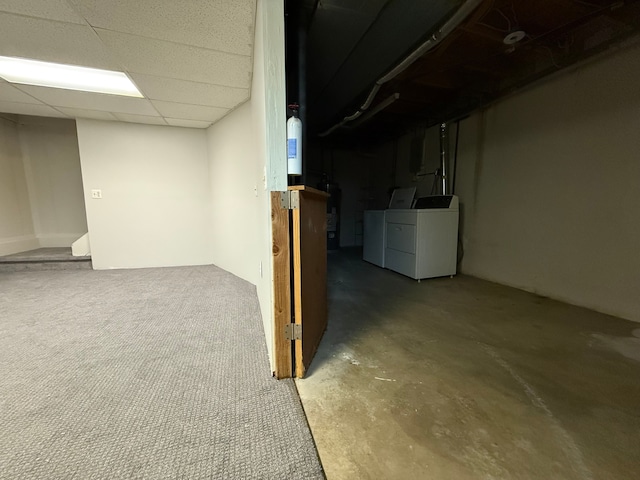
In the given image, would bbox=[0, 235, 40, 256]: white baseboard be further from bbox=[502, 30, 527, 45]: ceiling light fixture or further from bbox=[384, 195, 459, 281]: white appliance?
bbox=[502, 30, 527, 45]: ceiling light fixture

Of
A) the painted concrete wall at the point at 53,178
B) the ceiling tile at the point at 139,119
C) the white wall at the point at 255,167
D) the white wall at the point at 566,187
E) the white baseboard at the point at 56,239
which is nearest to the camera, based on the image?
the white wall at the point at 255,167

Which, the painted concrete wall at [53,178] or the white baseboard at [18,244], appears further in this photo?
the painted concrete wall at [53,178]

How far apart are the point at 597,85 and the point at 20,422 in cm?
417

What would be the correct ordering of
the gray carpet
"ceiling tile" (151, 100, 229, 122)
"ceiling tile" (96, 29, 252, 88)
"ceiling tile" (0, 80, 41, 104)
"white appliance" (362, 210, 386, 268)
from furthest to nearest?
"white appliance" (362, 210, 386, 268) < "ceiling tile" (151, 100, 229, 122) < "ceiling tile" (0, 80, 41, 104) < "ceiling tile" (96, 29, 252, 88) < the gray carpet

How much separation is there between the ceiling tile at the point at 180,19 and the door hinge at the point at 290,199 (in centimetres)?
120

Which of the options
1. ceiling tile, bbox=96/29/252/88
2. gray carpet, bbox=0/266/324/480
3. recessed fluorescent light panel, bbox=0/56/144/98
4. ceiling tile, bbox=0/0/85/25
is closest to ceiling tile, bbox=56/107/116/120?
recessed fluorescent light panel, bbox=0/56/144/98

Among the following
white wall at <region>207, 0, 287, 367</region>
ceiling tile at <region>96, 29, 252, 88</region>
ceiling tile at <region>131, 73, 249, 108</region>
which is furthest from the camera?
ceiling tile at <region>131, 73, 249, 108</region>

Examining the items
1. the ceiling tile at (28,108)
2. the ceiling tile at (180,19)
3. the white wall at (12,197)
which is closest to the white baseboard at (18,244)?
the white wall at (12,197)

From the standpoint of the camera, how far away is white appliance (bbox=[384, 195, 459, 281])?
9.62 feet

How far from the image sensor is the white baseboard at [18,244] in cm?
352

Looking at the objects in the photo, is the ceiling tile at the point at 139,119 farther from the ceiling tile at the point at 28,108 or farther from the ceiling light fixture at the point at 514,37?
the ceiling light fixture at the point at 514,37

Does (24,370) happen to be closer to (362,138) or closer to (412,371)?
(412,371)

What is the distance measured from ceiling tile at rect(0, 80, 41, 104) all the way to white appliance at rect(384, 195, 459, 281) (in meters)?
4.23

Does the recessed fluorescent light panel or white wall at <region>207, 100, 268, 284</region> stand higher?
the recessed fluorescent light panel
